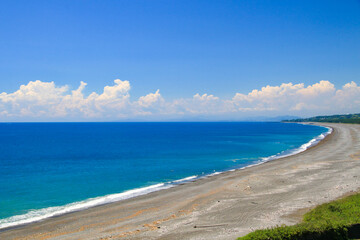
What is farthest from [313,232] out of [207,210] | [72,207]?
[72,207]

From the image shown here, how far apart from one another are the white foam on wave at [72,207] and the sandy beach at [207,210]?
57.1 inches

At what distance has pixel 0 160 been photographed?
59875 millimetres

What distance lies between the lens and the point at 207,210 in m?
23.9

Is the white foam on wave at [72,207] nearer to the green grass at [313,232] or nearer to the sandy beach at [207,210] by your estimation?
the sandy beach at [207,210]

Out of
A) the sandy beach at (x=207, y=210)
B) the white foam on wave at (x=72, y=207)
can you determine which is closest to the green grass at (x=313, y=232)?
the sandy beach at (x=207, y=210)

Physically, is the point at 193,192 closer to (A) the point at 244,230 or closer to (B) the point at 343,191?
(A) the point at 244,230

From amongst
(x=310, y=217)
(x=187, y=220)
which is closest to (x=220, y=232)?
(x=187, y=220)

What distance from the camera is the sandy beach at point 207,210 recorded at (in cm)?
1938

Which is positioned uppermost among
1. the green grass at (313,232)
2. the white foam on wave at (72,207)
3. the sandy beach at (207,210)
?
the green grass at (313,232)

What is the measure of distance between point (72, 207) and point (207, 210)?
13896 millimetres

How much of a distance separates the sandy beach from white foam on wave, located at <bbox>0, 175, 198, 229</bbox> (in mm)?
1451

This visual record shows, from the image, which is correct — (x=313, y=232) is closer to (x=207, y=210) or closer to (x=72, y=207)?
(x=207, y=210)

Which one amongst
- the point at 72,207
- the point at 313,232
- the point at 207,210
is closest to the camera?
the point at 313,232

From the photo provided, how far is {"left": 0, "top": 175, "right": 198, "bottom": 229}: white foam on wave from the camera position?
2362 cm
